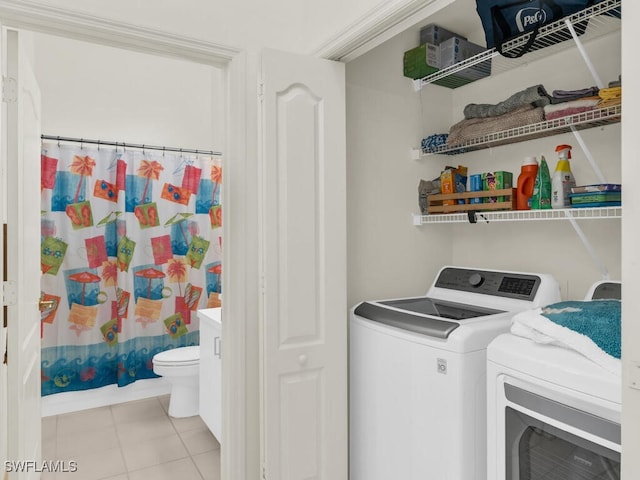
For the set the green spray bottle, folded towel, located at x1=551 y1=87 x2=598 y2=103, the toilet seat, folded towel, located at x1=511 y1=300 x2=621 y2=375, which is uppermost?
folded towel, located at x1=551 y1=87 x2=598 y2=103

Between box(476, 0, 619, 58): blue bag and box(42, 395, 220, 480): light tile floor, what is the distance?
251 cm

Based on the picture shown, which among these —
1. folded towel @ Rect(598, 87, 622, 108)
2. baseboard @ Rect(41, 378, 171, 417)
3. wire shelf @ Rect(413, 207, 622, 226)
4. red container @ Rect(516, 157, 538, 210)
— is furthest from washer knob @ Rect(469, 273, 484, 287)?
baseboard @ Rect(41, 378, 171, 417)

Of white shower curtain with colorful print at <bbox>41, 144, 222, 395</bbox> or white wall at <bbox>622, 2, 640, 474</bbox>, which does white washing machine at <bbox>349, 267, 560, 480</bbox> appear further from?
white shower curtain with colorful print at <bbox>41, 144, 222, 395</bbox>

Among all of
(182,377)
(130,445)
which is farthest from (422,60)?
(130,445)

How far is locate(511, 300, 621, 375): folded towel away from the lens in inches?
43.8

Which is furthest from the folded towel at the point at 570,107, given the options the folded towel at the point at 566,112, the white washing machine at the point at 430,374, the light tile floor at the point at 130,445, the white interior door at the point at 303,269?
the light tile floor at the point at 130,445

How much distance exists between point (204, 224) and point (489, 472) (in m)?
2.91

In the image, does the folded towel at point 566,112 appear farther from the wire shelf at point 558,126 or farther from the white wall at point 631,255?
the white wall at point 631,255

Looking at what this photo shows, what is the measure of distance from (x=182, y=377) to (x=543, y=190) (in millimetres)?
2559

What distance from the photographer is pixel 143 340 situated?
344 centimetres

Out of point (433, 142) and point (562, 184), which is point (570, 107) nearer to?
point (562, 184)

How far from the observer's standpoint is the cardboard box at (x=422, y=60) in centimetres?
200

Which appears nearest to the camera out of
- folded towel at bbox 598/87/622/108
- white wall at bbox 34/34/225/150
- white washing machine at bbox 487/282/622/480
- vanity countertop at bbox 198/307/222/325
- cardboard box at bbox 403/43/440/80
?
white washing machine at bbox 487/282/622/480

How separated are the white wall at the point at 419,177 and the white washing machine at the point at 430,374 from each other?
148mm
